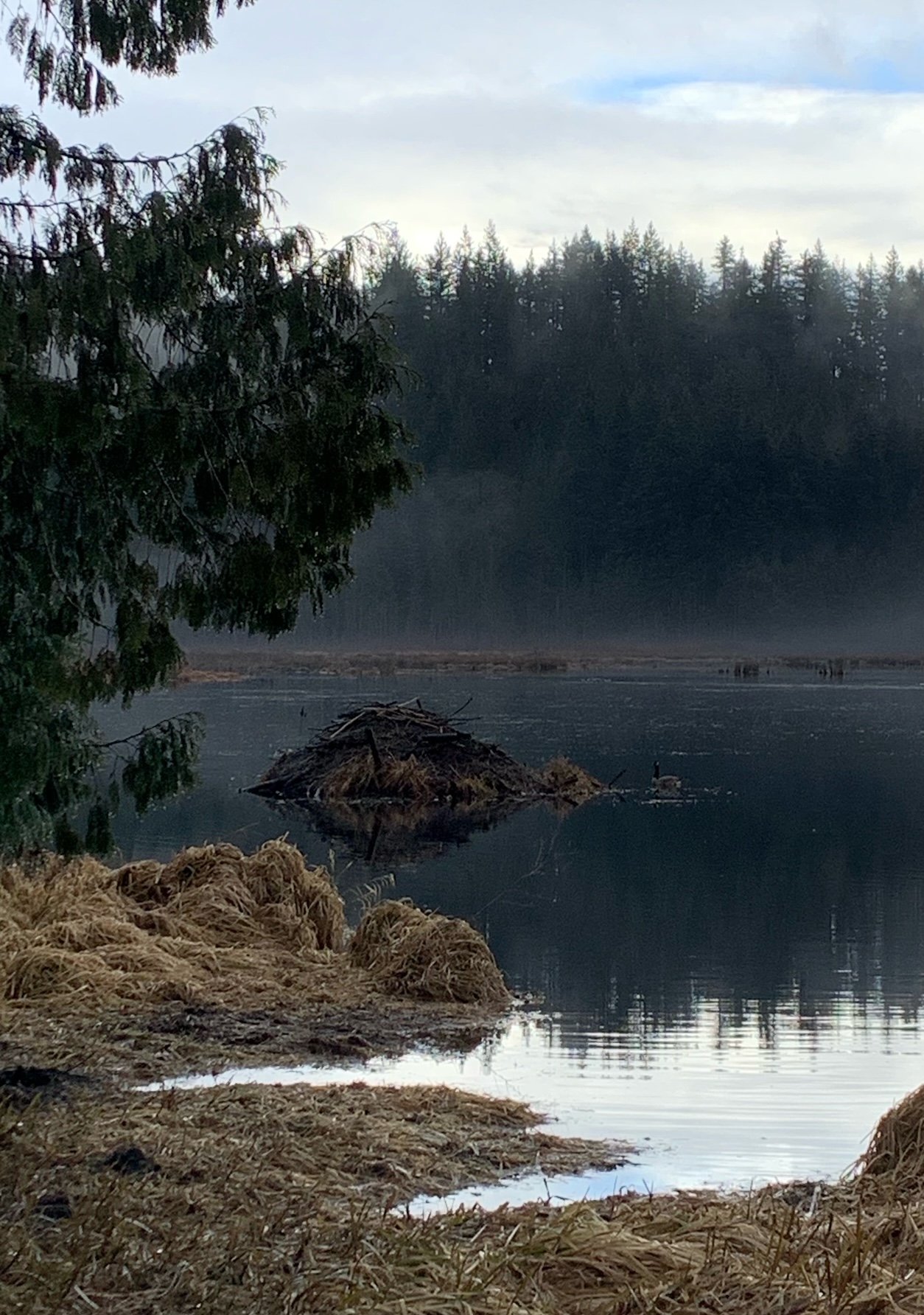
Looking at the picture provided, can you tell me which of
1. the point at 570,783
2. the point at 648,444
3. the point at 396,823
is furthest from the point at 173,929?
the point at 648,444

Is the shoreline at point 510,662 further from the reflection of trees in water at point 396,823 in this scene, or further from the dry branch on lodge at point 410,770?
the reflection of trees in water at point 396,823

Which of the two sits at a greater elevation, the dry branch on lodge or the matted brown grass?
the matted brown grass

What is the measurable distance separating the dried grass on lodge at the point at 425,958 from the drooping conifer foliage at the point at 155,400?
6.13 meters

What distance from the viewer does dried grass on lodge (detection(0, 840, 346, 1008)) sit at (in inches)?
468

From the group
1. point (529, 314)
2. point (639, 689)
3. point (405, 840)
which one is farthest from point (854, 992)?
point (529, 314)

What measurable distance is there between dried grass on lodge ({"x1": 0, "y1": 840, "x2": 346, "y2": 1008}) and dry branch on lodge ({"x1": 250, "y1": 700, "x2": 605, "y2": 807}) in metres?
16.6

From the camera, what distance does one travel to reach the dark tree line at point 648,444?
167 m

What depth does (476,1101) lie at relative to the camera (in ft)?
30.5

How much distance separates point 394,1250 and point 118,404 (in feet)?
10.6

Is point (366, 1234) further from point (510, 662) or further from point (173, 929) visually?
point (510, 662)

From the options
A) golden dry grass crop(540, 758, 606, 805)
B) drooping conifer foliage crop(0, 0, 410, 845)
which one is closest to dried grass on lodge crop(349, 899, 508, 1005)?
drooping conifer foliage crop(0, 0, 410, 845)

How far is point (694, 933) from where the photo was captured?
18.7 meters

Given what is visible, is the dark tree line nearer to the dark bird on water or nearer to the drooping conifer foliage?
the dark bird on water

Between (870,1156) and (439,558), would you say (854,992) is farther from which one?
(439,558)
